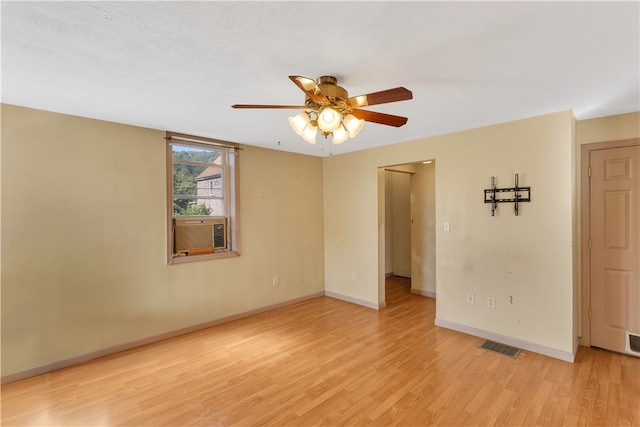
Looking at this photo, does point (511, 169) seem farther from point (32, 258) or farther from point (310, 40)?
point (32, 258)

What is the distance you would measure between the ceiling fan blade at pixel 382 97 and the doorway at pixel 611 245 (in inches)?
104

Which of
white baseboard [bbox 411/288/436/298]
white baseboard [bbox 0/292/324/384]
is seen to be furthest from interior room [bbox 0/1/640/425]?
white baseboard [bbox 411/288/436/298]

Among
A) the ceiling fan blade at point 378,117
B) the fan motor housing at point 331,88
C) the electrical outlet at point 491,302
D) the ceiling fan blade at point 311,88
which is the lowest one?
the electrical outlet at point 491,302

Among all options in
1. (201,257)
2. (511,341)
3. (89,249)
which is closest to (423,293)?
(511,341)

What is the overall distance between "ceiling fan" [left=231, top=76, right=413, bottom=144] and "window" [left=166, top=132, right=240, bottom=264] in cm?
210

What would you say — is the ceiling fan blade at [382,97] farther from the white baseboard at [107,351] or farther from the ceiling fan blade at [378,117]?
the white baseboard at [107,351]

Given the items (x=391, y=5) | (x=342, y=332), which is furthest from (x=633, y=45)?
(x=342, y=332)

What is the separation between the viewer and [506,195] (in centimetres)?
322

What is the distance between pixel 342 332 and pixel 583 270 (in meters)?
2.66

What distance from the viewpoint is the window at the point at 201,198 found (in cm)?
361

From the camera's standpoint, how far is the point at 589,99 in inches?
100.0

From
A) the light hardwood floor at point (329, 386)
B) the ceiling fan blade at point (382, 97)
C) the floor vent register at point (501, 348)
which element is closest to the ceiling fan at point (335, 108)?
the ceiling fan blade at point (382, 97)

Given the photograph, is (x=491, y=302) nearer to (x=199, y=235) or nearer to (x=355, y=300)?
(x=355, y=300)

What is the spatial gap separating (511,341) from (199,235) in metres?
3.79
